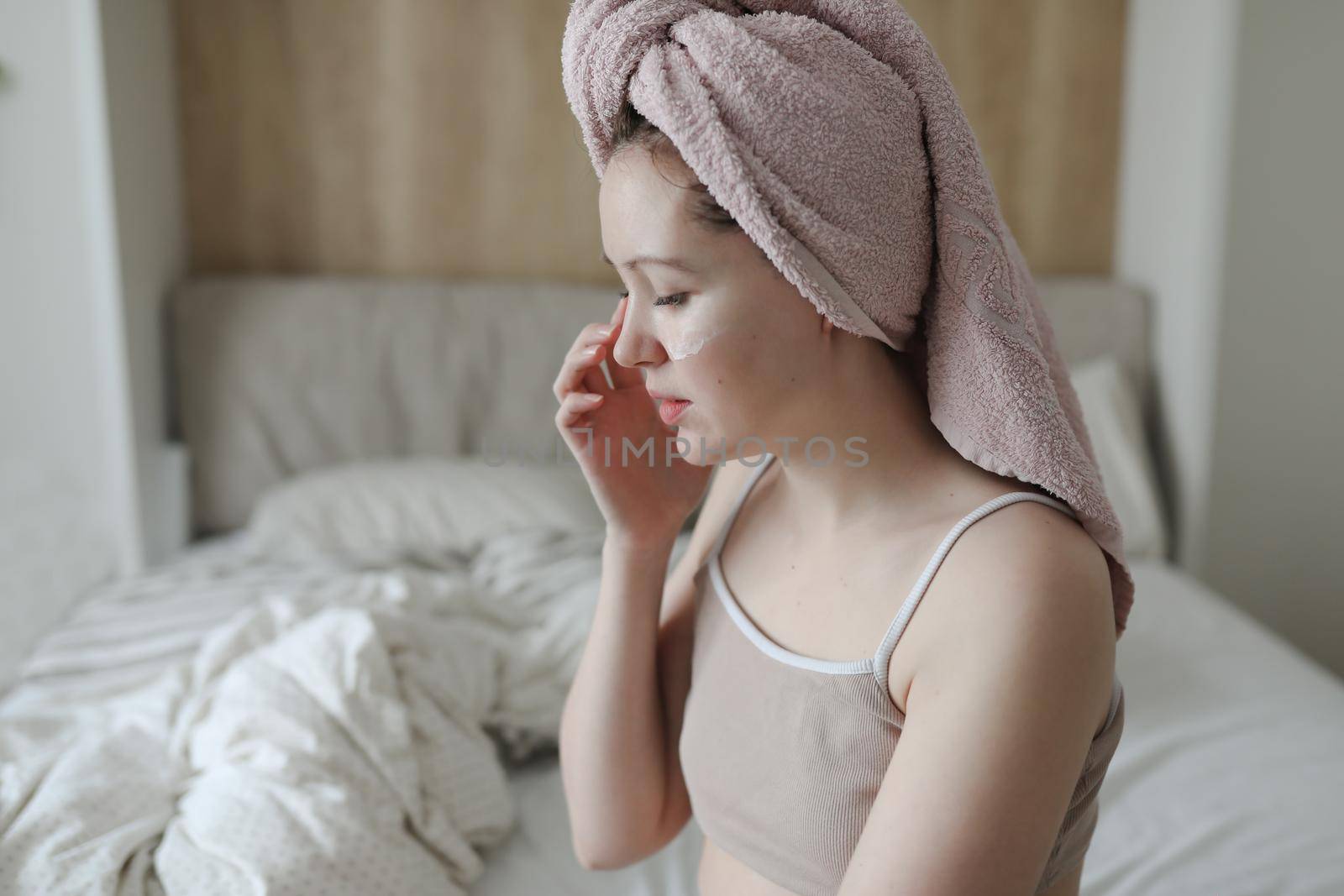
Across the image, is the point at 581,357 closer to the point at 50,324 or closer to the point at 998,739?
the point at 998,739

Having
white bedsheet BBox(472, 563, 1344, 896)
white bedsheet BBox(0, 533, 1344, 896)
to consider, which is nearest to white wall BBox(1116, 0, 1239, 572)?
white bedsheet BBox(0, 533, 1344, 896)

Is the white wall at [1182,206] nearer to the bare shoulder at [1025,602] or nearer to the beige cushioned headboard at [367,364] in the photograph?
the beige cushioned headboard at [367,364]

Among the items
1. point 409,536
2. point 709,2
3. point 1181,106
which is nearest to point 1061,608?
point 709,2

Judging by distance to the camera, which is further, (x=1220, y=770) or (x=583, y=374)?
(x=1220, y=770)

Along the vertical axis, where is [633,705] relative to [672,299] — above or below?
below

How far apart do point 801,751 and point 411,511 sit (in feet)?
5.34

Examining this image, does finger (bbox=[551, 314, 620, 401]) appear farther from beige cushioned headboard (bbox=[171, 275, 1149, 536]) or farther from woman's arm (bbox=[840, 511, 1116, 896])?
beige cushioned headboard (bbox=[171, 275, 1149, 536])

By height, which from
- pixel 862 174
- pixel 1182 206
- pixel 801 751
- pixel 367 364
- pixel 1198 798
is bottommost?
pixel 1198 798

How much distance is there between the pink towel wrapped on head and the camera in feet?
2.48

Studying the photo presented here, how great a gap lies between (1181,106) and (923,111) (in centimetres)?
206

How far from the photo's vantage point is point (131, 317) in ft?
7.98

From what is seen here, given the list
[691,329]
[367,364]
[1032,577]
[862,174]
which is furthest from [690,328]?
[367,364]

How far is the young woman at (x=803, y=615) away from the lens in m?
0.70

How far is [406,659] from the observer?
154cm
